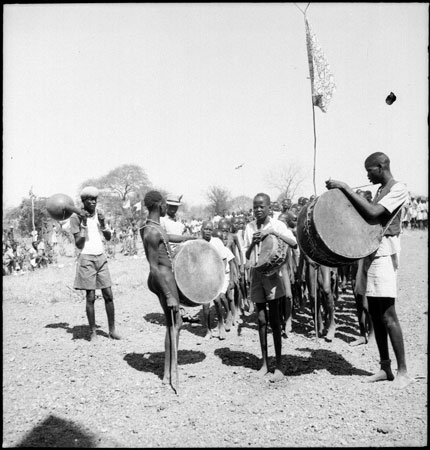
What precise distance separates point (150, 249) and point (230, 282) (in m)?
3.07

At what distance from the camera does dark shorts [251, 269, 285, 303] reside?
4656 mm

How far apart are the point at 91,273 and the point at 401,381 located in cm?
445

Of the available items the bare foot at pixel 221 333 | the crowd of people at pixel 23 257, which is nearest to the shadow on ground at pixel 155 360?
the bare foot at pixel 221 333

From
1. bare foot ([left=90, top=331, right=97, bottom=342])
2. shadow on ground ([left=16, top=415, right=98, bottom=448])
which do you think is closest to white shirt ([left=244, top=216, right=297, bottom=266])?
shadow on ground ([left=16, top=415, right=98, bottom=448])

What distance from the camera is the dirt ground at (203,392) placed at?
3477 millimetres

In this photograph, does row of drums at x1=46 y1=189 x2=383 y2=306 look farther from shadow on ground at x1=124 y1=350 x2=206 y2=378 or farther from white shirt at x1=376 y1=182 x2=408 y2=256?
shadow on ground at x1=124 y1=350 x2=206 y2=378

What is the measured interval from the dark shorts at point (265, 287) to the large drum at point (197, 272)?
1.36ft

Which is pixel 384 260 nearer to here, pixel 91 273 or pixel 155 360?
pixel 155 360

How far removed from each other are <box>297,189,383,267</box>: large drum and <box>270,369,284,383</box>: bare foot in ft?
4.71

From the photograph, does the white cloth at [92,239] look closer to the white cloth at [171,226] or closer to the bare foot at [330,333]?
the white cloth at [171,226]

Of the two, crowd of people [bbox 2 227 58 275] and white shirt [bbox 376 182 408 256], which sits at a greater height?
white shirt [bbox 376 182 408 256]

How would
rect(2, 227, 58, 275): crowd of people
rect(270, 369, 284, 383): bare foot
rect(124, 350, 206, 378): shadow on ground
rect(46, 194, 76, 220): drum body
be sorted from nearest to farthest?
rect(270, 369, 284, 383): bare foot
rect(124, 350, 206, 378): shadow on ground
rect(46, 194, 76, 220): drum body
rect(2, 227, 58, 275): crowd of people

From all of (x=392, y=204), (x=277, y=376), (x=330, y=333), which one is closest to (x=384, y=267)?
(x=392, y=204)

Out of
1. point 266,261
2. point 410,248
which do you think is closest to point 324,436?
point 266,261
